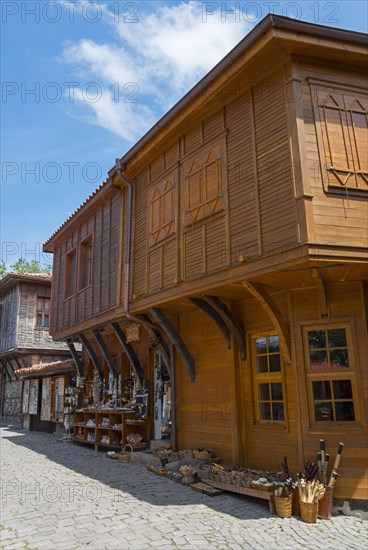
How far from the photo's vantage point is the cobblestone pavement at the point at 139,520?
5152mm

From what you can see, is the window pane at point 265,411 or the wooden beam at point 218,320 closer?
the window pane at point 265,411

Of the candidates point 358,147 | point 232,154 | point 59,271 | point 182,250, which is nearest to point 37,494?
point 182,250

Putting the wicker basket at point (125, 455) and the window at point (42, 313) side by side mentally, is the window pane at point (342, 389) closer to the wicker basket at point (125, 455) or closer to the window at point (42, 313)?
the wicker basket at point (125, 455)

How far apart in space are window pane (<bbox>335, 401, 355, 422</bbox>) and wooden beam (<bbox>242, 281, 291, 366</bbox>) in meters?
1.00

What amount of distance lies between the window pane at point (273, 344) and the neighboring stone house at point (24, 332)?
53.0 ft

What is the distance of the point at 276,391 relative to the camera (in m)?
7.62

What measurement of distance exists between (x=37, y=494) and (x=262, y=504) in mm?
3809

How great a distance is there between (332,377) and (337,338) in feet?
2.04

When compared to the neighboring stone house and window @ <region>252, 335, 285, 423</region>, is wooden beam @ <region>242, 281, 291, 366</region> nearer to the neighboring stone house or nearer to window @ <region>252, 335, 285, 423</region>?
window @ <region>252, 335, 285, 423</region>

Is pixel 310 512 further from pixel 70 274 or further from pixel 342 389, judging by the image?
pixel 70 274

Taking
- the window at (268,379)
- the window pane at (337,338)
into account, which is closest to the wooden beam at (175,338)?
the window at (268,379)

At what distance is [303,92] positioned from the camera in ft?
22.1

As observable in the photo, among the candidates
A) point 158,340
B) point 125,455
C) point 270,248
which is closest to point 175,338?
point 158,340

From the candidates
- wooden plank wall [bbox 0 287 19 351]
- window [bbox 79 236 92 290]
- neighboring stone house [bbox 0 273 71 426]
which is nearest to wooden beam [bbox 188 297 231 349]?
window [bbox 79 236 92 290]
